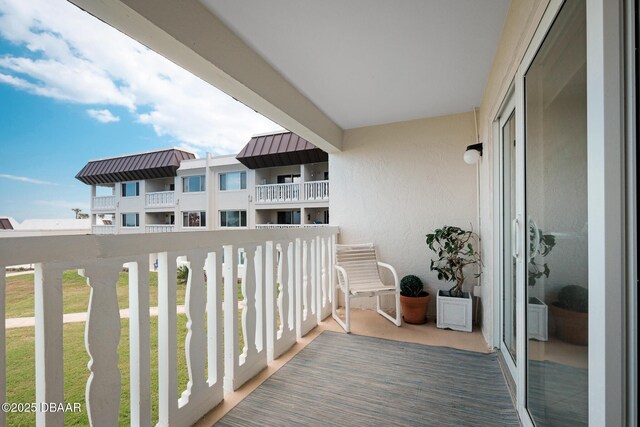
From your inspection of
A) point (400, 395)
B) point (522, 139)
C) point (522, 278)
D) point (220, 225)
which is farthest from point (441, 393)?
point (220, 225)

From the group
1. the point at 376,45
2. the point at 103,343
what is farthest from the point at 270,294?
the point at 376,45

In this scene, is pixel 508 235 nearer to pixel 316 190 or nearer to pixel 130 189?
pixel 316 190

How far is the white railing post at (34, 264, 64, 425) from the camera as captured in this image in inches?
35.5

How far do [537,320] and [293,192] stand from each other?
880 cm

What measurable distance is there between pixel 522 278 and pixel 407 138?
247 centimetres

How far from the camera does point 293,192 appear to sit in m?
9.79

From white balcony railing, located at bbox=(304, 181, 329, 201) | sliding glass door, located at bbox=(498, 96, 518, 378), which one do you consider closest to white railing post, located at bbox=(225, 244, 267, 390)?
sliding glass door, located at bbox=(498, 96, 518, 378)

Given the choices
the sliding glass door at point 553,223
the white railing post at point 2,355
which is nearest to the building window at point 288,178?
the sliding glass door at point 553,223

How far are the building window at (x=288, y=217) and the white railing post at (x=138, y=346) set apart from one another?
9.11 m

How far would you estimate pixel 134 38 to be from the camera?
1533mm

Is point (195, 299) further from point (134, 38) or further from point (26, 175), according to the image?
point (26, 175)

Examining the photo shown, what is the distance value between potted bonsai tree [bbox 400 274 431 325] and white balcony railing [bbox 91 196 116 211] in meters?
10.6

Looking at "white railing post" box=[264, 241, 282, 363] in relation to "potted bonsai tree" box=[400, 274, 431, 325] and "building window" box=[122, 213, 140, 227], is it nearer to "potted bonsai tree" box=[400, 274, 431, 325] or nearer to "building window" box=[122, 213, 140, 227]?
"potted bonsai tree" box=[400, 274, 431, 325]

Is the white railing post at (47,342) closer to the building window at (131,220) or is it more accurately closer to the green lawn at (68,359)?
the green lawn at (68,359)
